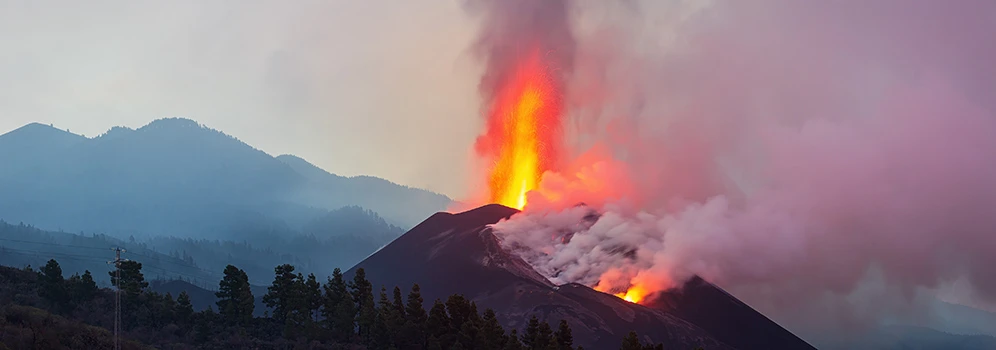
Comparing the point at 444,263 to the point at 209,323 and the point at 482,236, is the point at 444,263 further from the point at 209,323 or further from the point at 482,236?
the point at 209,323

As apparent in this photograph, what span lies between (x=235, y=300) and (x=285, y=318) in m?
7.26

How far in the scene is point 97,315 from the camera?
101562 mm

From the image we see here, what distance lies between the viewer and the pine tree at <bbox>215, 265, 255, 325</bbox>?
10600cm

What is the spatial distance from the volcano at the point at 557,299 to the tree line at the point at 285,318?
40242 millimetres

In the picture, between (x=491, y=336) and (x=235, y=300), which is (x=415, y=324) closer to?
(x=491, y=336)

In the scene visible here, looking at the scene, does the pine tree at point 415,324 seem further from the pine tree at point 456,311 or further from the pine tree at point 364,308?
the pine tree at point 364,308

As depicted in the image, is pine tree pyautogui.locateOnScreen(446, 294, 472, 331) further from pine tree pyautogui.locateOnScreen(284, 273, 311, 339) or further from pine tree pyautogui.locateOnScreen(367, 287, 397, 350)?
pine tree pyautogui.locateOnScreen(284, 273, 311, 339)

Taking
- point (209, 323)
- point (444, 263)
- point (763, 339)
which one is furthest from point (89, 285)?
point (763, 339)

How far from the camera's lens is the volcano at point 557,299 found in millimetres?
142875

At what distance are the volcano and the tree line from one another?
40.2m

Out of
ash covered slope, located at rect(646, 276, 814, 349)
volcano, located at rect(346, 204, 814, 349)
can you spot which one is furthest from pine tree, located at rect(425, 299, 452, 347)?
ash covered slope, located at rect(646, 276, 814, 349)

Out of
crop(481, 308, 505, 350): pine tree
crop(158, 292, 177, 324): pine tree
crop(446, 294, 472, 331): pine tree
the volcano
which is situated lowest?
crop(158, 292, 177, 324): pine tree

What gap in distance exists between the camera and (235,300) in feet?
362

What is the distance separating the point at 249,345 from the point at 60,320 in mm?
21271
